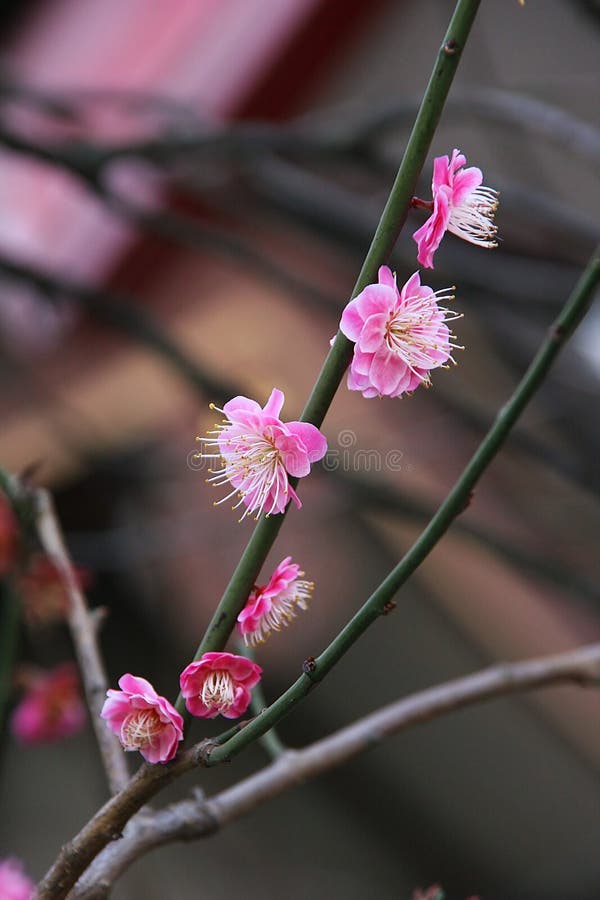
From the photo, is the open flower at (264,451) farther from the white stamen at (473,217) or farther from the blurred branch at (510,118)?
the blurred branch at (510,118)

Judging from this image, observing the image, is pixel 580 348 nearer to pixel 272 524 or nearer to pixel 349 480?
pixel 349 480

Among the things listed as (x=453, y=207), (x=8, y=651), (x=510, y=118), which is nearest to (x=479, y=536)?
(x=510, y=118)

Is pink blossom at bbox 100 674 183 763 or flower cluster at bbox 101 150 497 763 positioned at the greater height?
flower cluster at bbox 101 150 497 763

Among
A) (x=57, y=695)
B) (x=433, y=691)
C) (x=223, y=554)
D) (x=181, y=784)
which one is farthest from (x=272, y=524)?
(x=223, y=554)

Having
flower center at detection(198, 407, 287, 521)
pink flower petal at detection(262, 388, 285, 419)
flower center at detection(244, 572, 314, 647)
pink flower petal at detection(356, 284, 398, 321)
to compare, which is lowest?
flower center at detection(244, 572, 314, 647)

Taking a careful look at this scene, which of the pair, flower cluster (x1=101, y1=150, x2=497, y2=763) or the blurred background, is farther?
the blurred background

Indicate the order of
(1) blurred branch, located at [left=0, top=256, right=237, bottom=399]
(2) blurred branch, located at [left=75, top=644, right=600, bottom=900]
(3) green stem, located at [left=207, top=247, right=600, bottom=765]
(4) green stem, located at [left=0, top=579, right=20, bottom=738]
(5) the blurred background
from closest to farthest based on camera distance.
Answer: (3) green stem, located at [left=207, top=247, right=600, bottom=765] < (2) blurred branch, located at [left=75, top=644, right=600, bottom=900] < (4) green stem, located at [left=0, top=579, right=20, bottom=738] < (1) blurred branch, located at [left=0, top=256, right=237, bottom=399] < (5) the blurred background

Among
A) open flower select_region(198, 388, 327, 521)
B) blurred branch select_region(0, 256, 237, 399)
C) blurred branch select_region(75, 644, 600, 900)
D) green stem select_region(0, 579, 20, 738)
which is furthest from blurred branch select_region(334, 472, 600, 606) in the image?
open flower select_region(198, 388, 327, 521)

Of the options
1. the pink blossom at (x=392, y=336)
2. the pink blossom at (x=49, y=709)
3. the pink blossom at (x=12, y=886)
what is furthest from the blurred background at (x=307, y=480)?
the pink blossom at (x=392, y=336)

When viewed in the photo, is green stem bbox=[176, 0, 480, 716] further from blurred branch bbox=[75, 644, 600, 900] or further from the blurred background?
the blurred background
